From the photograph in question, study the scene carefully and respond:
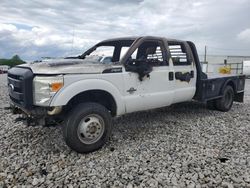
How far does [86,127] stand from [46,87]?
0.87m

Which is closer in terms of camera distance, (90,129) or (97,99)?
(90,129)

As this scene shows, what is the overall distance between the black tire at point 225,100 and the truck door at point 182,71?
1.48m

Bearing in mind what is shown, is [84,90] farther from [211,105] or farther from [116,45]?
[211,105]

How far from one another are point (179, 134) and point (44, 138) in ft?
8.50

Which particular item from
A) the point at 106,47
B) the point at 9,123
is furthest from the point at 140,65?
the point at 9,123

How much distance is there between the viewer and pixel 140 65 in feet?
15.3

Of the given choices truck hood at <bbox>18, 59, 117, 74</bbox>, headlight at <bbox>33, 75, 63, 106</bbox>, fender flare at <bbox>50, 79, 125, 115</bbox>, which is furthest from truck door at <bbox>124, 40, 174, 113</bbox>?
headlight at <bbox>33, 75, 63, 106</bbox>

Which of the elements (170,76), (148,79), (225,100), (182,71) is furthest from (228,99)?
(148,79)

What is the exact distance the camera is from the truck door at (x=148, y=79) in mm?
4684

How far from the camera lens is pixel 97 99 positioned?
455 cm

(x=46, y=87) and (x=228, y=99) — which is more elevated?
(x=46, y=87)

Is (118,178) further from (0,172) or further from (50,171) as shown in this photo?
(0,172)

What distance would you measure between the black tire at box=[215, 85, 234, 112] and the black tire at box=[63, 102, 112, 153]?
13.4 ft

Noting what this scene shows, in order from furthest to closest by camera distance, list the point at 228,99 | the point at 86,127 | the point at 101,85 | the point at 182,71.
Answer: the point at 228,99, the point at 182,71, the point at 101,85, the point at 86,127
